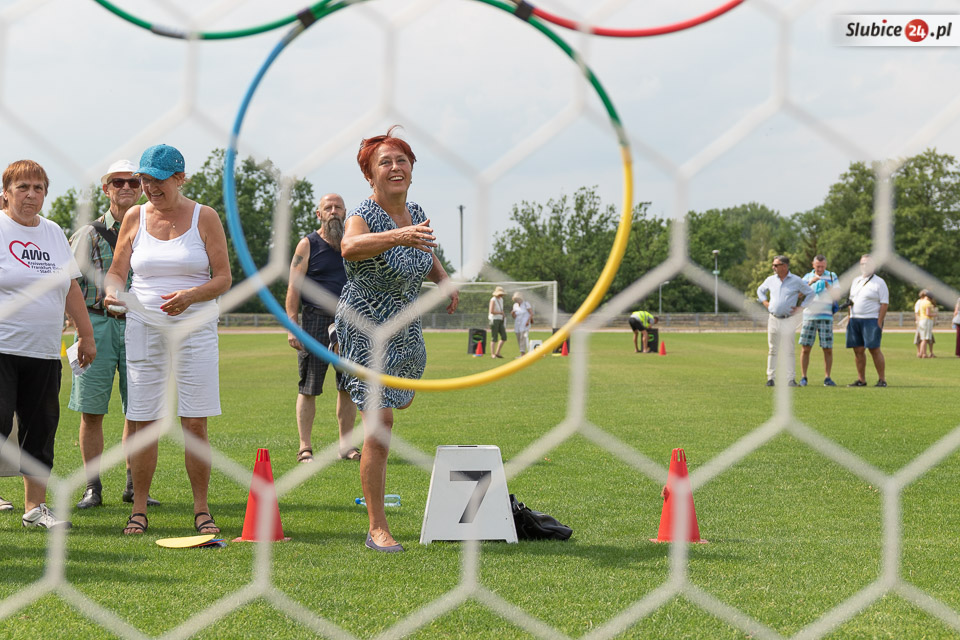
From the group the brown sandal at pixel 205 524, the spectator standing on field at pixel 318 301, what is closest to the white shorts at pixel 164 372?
the brown sandal at pixel 205 524

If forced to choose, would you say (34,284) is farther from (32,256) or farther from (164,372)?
(164,372)

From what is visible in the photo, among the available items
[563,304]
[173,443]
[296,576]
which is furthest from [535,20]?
[173,443]

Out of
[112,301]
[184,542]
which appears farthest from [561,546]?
[112,301]

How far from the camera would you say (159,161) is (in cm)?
291

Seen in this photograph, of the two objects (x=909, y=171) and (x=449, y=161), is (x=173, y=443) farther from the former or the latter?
(x=909, y=171)

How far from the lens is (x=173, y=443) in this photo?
5.54 metres

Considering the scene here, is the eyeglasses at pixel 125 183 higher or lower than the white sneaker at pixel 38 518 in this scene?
higher

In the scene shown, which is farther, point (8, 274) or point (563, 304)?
point (8, 274)

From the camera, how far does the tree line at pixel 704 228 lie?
86.1 inches

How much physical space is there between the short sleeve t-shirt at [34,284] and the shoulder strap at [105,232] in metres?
0.35

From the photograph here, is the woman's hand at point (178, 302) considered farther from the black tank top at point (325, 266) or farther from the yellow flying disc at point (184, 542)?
the black tank top at point (325, 266)

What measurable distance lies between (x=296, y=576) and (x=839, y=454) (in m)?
1.59

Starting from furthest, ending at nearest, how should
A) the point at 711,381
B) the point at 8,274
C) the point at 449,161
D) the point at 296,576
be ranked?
the point at 711,381
the point at 8,274
the point at 296,576
the point at 449,161

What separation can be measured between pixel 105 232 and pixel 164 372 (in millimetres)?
815
